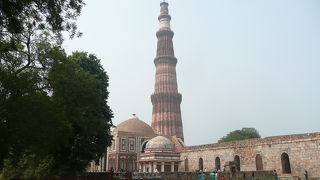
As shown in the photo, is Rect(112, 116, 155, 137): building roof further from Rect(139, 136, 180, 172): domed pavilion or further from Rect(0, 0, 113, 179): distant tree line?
Rect(0, 0, 113, 179): distant tree line

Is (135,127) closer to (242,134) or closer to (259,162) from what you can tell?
(242,134)

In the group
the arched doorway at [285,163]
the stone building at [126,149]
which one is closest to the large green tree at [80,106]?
the arched doorway at [285,163]

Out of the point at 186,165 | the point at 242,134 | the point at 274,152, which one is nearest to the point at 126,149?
the point at 186,165

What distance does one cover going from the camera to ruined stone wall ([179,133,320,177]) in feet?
73.7

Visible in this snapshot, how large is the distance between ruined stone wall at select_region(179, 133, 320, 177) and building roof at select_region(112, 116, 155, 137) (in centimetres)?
1299

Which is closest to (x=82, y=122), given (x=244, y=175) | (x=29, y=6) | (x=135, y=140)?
(x=29, y=6)

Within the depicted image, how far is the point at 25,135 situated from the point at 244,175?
1413cm

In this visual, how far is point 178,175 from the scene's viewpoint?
2264 cm

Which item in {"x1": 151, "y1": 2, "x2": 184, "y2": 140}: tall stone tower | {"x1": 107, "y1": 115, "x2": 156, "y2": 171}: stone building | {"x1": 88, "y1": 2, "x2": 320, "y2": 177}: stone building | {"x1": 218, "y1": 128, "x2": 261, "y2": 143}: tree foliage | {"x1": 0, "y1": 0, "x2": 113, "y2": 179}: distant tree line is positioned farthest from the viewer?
{"x1": 218, "y1": 128, "x2": 261, "y2": 143}: tree foliage

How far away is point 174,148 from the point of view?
35.4 meters

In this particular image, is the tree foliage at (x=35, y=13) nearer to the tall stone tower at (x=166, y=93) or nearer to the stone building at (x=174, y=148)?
the stone building at (x=174, y=148)

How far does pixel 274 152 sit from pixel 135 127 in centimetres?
2329

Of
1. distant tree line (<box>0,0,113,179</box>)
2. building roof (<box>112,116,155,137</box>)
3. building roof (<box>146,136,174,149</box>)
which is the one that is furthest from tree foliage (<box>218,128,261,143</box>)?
distant tree line (<box>0,0,113,179</box>)

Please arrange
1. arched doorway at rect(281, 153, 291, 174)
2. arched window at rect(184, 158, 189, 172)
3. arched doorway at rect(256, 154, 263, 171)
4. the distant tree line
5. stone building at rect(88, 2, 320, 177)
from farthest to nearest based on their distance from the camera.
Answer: arched window at rect(184, 158, 189, 172) < arched doorway at rect(256, 154, 263, 171) < arched doorway at rect(281, 153, 291, 174) < stone building at rect(88, 2, 320, 177) < the distant tree line
